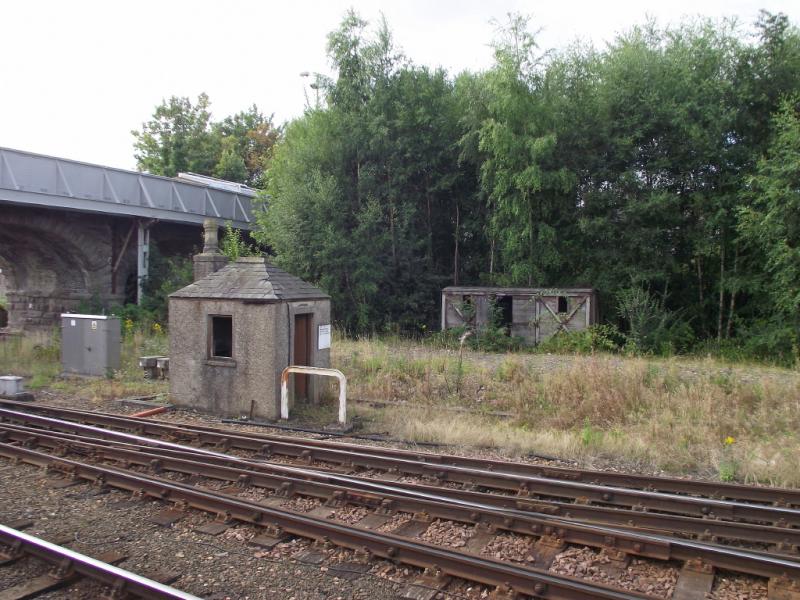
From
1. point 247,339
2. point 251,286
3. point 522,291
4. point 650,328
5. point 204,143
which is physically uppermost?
point 204,143

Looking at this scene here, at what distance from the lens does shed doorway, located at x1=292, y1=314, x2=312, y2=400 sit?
39.4 feet

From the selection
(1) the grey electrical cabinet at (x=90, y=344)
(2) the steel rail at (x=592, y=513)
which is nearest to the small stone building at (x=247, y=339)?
(2) the steel rail at (x=592, y=513)

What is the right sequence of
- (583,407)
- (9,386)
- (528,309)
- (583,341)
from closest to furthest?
(583,407), (9,386), (583,341), (528,309)

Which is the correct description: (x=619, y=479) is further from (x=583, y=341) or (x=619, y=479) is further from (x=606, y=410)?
(x=583, y=341)

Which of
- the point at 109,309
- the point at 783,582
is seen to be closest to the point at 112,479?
the point at 783,582

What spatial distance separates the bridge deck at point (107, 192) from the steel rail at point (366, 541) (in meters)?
15.1

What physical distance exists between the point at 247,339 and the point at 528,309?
1210 cm

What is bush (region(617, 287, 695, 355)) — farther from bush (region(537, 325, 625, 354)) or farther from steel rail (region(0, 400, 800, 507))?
steel rail (region(0, 400, 800, 507))

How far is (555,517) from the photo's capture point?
626cm

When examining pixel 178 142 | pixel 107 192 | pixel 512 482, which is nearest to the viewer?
pixel 512 482

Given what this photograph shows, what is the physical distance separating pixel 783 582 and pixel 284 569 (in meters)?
3.92

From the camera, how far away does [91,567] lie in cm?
513

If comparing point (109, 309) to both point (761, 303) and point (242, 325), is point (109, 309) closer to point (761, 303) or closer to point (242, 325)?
point (242, 325)

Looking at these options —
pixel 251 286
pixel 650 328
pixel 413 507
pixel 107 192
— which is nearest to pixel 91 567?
pixel 413 507
